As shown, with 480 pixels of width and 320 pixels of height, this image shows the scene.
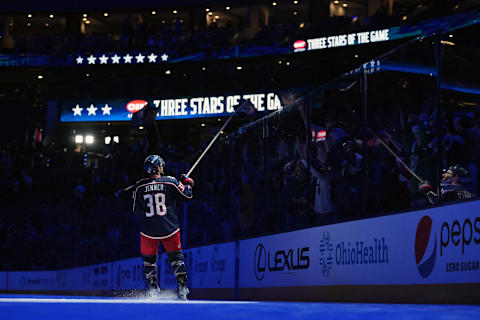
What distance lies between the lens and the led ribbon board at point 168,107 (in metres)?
31.1

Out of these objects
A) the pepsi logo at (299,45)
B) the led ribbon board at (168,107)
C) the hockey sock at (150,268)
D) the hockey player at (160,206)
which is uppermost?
the pepsi logo at (299,45)

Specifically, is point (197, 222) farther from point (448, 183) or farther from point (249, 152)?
point (448, 183)

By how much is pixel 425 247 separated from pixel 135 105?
93.0 ft

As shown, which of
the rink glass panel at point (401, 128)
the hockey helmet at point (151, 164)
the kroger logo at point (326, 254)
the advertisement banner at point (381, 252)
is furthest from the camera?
the hockey helmet at point (151, 164)

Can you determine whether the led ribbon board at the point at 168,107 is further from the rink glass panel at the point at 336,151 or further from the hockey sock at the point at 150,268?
the rink glass panel at the point at 336,151

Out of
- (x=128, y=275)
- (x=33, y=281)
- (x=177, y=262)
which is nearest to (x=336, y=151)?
(x=177, y=262)

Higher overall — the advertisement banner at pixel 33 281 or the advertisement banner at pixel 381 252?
the advertisement banner at pixel 381 252

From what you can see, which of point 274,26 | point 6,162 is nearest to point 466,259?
point 6,162

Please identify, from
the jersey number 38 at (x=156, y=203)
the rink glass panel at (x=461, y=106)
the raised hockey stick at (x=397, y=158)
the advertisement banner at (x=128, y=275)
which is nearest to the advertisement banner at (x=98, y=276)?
the advertisement banner at (x=128, y=275)

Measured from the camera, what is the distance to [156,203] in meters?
9.73

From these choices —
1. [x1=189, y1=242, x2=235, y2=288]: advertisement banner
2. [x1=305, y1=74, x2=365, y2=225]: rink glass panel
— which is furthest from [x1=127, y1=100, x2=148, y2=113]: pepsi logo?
[x1=305, y1=74, x2=365, y2=225]: rink glass panel

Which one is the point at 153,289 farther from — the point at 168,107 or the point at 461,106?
the point at 168,107

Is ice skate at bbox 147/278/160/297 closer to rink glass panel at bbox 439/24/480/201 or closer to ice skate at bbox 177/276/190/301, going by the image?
ice skate at bbox 177/276/190/301

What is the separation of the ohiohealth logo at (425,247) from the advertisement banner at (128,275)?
27.0ft
